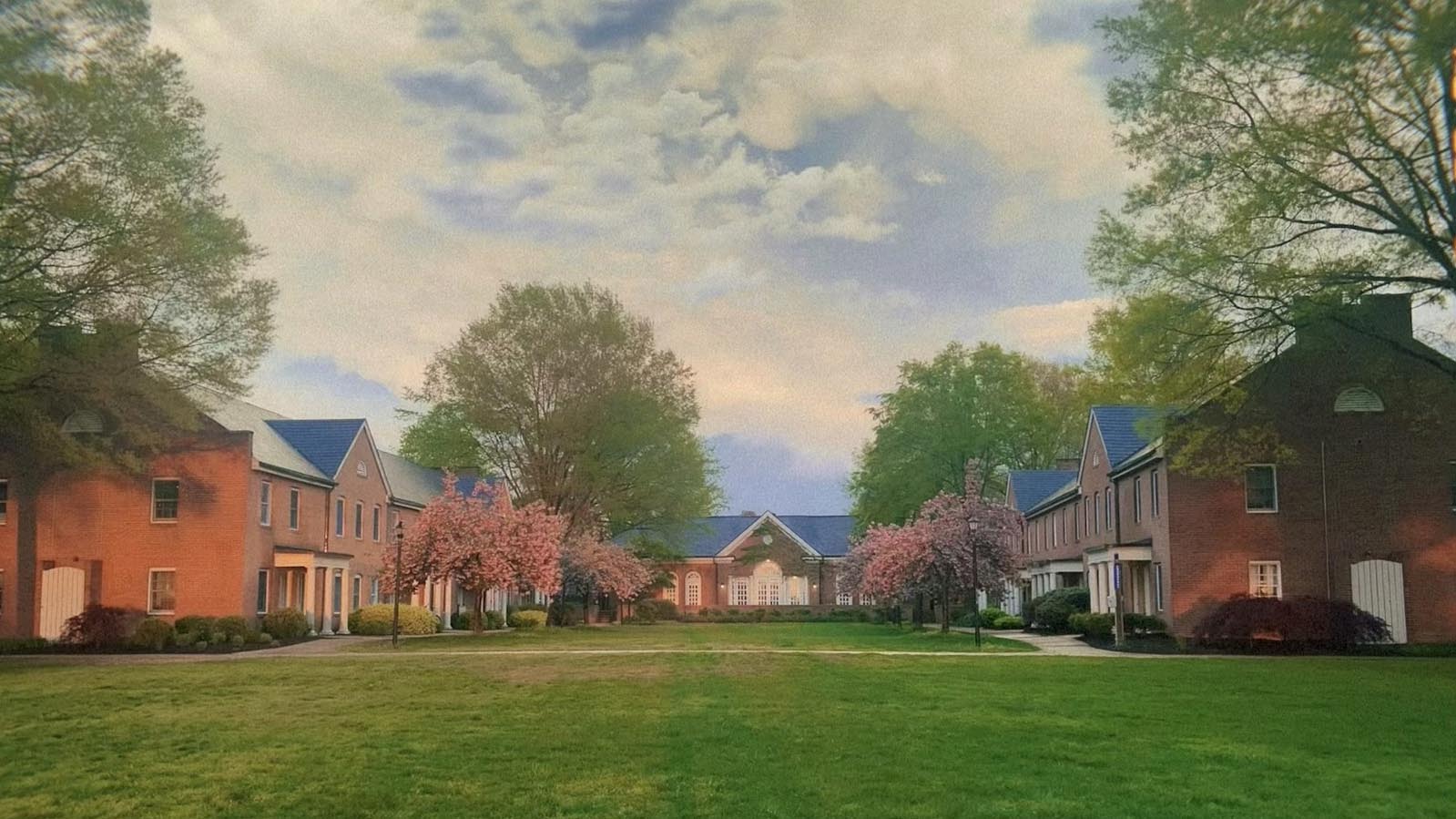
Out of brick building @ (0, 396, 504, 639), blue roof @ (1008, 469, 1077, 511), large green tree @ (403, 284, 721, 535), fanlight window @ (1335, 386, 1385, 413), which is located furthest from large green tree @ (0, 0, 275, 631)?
blue roof @ (1008, 469, 1077, 511)

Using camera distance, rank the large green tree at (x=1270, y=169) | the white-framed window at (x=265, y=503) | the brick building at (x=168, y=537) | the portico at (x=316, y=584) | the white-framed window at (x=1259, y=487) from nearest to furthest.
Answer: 1. the large green tree at (x=1270, y=169)
2. the white-framed window at (x=1259, y=487)
3. the brick building at (x=168, y=537)
4. the white-framed window at (x=265, y=503)
5. the portico at (x=316, y=584)

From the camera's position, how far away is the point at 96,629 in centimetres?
3381

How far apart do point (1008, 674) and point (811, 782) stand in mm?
12476

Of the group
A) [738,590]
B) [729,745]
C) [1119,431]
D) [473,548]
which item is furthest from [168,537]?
[738,590]

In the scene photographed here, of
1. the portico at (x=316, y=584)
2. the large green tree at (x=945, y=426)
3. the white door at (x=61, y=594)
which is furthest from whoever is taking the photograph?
the large green tree at (x=945, y=426)

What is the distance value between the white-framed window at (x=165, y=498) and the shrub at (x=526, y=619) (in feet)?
55.8

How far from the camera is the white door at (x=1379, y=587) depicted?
3362 cm

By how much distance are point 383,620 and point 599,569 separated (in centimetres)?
1416

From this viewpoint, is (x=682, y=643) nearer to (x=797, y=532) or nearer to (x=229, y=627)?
(x=229, y=627)

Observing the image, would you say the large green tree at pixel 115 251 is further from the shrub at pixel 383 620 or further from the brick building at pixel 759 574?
the brick building at pixel 759 574

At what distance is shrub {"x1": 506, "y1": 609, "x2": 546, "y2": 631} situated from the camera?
52.2 meters

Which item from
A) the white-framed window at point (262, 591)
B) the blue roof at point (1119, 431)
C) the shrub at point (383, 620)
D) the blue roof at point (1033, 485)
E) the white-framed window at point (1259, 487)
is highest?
the blue roof at point (1119, 431)

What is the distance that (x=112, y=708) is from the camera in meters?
16.6

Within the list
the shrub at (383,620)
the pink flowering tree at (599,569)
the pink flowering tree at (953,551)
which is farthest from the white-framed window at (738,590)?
the shrub at (383,620)
